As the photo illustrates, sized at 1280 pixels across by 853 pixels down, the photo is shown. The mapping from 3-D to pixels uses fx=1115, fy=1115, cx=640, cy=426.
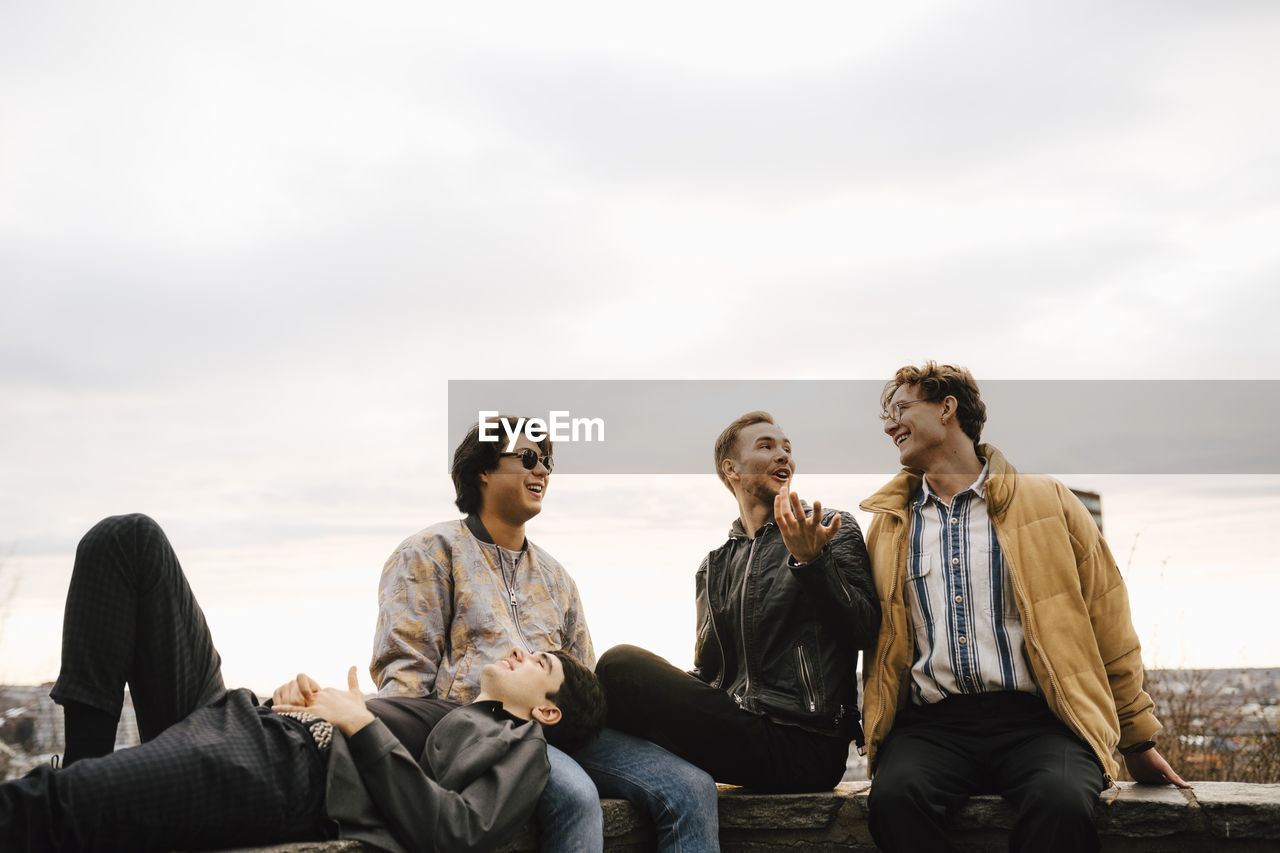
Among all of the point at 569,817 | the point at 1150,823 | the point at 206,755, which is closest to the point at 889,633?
the point at 1150,823

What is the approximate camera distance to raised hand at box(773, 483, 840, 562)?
348 cm

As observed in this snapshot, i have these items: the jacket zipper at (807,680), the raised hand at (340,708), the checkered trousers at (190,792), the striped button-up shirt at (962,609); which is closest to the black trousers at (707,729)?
the jacket zipper at (807,680)

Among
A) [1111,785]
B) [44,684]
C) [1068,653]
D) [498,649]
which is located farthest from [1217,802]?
[44,684]

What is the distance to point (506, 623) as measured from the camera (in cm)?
387

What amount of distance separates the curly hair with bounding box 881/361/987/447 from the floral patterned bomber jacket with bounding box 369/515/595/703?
1.44m

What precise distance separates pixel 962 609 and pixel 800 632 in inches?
21.0

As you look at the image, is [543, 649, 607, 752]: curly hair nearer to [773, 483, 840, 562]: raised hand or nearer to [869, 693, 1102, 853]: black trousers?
[773, 483, 840, 562]: raised hand

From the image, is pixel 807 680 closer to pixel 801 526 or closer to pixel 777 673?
pixel 777 673

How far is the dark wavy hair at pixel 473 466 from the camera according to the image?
13.9 feet

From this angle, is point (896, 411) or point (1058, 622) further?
point (896, 411)

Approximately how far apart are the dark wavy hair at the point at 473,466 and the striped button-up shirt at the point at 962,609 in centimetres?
149

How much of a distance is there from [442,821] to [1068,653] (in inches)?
78.8

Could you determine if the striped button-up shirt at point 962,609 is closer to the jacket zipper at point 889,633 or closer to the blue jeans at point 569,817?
the jacket zipper at point 889,633

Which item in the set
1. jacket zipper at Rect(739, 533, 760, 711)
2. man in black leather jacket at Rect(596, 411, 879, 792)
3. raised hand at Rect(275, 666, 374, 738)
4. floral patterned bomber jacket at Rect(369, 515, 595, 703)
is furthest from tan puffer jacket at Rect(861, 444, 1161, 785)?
raised hand at Rect(275, 666, 374, 738)
